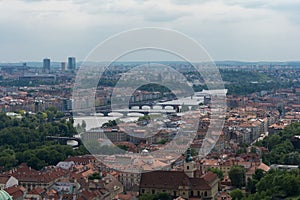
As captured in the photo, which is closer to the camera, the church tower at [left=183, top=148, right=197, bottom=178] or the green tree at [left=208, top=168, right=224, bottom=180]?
the church tower at [left=183, top=148, right=197, bottom=178]

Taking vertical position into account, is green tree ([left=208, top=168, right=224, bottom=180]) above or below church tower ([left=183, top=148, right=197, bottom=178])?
below

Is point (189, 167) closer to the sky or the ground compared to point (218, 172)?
closer to the sky

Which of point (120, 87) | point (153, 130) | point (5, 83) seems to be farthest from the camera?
→ point (5, 83)

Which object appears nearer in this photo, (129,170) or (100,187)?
(100,187)

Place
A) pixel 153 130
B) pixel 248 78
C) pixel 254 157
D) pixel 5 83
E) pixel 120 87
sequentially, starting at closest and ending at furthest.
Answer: pixel 254 157, pixel 153 130, pixel 120 87, pixel 5 83, pixel 248 78

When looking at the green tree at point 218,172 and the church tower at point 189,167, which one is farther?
the green tree at point 218,172

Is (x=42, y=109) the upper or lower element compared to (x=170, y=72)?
lower

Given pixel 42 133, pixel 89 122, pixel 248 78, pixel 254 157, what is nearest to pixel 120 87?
pixel 89 122

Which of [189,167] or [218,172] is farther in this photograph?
[218,172]

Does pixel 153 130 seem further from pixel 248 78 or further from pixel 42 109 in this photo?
pixel 248 78

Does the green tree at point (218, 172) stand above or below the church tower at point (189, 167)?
below
